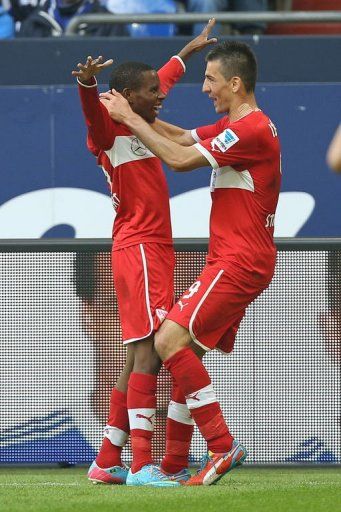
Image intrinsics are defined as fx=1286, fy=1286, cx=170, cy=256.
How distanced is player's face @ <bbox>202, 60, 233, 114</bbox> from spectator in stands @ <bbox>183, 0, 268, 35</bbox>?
402 cm

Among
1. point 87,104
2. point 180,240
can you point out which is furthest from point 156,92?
point 180,240

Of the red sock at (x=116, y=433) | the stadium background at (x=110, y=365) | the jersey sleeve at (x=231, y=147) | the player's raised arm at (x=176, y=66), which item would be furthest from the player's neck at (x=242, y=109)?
the red sock at (x=116, y=433)

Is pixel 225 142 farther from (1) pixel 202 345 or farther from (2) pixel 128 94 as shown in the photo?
(1) pixel 202 345

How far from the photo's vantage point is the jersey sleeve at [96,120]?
6.08m

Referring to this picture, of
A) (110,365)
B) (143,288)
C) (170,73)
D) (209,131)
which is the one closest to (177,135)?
(209,131)

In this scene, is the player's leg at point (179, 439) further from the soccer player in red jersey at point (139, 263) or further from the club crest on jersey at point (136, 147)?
the club crest on jersey at point (136, 147)

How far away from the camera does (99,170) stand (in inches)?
349

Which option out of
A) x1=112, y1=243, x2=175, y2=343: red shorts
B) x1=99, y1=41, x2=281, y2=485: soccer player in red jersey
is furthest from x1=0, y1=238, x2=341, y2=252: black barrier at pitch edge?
x1=99, y1=41, x2=281, y2=485: soccer player in red jersey

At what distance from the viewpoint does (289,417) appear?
7.31 meters

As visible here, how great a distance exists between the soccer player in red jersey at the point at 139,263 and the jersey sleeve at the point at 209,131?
1.10 ft

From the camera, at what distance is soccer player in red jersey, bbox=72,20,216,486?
20.5 ft

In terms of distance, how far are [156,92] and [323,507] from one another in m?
2.22

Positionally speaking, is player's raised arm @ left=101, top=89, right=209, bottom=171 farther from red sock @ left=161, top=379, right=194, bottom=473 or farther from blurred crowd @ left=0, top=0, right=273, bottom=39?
blurred crowd @ left=0, top=0, right=273, bottom=39

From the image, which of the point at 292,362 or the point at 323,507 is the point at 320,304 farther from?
the point at 323,507
